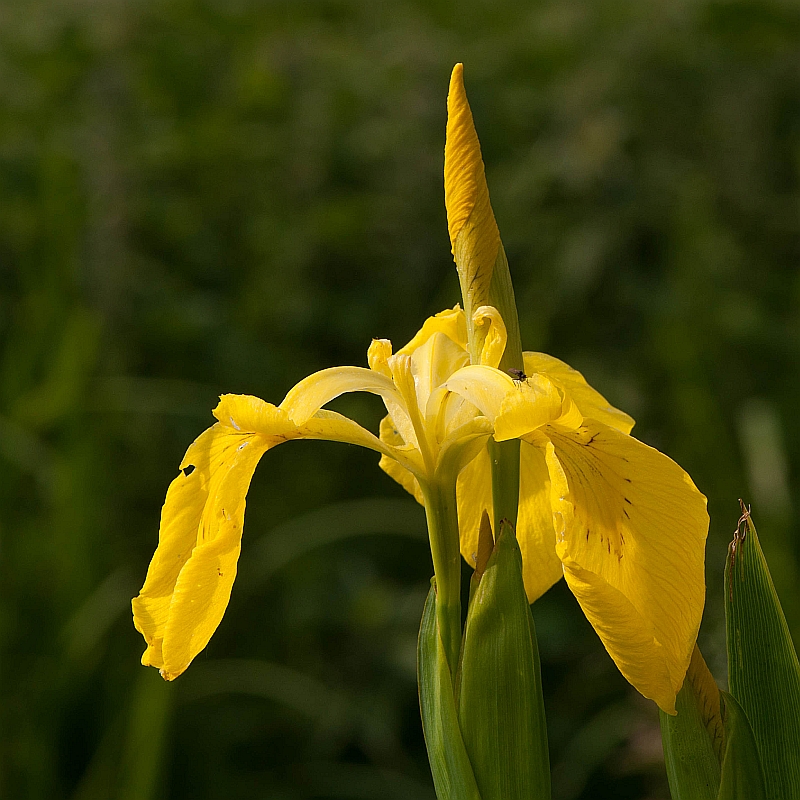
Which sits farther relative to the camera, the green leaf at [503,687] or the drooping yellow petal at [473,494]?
the drooping yellow petal at [473,494]

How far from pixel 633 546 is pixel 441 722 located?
169 millimetres

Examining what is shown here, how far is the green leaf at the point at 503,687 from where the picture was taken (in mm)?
590

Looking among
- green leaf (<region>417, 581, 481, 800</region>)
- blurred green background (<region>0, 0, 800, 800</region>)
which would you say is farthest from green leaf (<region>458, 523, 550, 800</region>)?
blurred green background (<region>0, 0, 800, 800</region>)

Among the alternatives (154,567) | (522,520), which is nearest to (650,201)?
(522,520)

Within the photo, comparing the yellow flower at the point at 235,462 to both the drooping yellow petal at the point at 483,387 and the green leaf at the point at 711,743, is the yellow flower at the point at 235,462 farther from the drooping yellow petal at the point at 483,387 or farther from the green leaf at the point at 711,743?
the green leaf at the point at 711,743

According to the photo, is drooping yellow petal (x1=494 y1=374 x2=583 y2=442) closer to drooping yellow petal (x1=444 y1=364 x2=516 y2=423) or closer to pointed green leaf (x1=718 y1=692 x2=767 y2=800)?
drooping yellow petal (x1=444 y1=364 x2=516 y2=423)

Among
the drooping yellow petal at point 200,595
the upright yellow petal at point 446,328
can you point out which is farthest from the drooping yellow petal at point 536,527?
the drooping yellow petal at point 200,595

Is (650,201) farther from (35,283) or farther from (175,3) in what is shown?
(175,3)

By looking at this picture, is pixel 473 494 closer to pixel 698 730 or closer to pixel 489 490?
pixel 489 490

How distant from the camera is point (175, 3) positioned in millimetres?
3352

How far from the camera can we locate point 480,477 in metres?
0.74

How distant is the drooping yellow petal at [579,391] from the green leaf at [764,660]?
0.43 feet

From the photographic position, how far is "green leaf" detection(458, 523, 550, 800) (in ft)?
1.94

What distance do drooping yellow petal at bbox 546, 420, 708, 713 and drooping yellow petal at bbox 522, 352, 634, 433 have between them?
0.36ft
